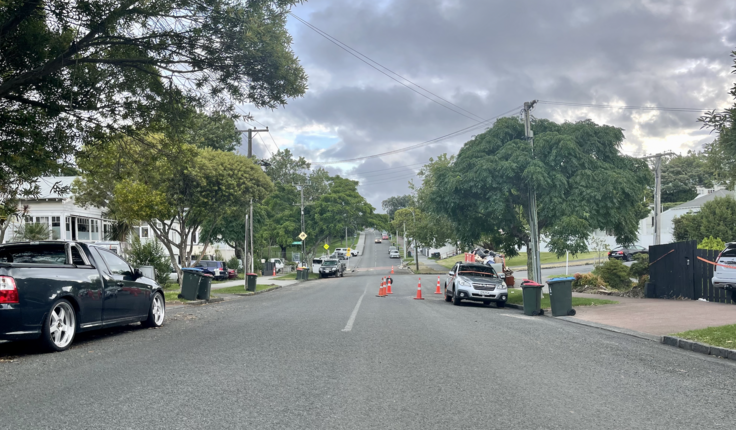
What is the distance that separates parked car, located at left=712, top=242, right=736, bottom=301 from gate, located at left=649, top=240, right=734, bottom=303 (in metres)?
0.72

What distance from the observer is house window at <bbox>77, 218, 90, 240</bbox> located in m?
38.8

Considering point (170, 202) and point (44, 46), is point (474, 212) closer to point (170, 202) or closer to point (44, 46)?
point (170, 202)

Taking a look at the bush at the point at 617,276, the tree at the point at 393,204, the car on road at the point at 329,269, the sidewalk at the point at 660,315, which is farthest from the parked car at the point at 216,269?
the tree at the point at 393,204

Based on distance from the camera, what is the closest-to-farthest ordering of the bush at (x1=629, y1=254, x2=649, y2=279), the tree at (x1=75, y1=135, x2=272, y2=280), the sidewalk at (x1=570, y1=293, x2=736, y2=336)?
the sidewalk at (x1=570, y1=293, x2=736, y2=336) < the bush at (x1=629, y1=254, x2=649, y2=279) < the tree at (x1=75, y1=135, x2=272, y2=280)

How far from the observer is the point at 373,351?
8.98 metres

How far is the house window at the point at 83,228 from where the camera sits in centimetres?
3875

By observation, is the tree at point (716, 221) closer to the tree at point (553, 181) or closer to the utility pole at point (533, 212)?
the tree at point (553, 181)

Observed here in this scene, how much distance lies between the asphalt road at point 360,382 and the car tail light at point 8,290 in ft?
2.75

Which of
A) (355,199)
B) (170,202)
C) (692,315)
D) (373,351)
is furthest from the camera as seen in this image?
(355,199)

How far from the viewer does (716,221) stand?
41.7m

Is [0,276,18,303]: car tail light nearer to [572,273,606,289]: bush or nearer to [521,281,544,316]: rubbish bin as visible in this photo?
[521,281,544,316]: rubbish bin

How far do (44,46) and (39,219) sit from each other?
28794mm

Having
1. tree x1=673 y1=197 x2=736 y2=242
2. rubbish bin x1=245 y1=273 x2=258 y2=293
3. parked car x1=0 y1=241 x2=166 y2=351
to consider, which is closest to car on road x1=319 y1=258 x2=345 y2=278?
rubbish bin x1=245 y1=273 x2=258 y2=293

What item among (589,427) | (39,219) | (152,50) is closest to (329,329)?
(152,50)
